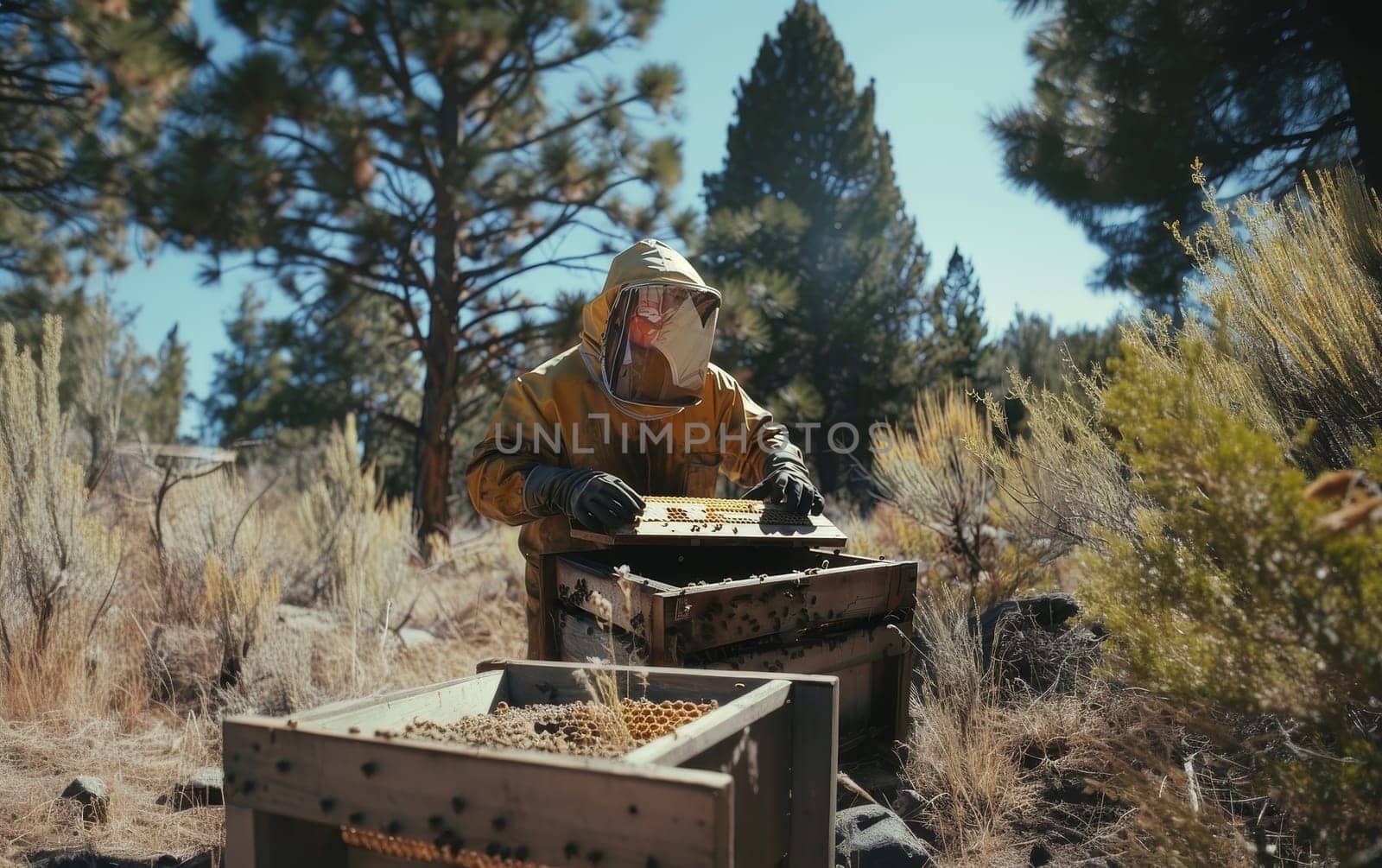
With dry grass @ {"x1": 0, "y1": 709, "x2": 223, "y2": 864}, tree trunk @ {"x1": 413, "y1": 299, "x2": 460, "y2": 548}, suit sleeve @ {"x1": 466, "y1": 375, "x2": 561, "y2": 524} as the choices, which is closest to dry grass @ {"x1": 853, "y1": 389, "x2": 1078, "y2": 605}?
suit sleeve @ {"x1": 466, "y1": 375, "x2": 561, "y2": 524}

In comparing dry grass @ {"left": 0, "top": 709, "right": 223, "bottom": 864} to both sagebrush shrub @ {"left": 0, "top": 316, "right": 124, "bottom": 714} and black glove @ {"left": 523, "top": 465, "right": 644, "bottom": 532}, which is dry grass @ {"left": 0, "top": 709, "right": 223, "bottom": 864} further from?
black glove @ {"left": 523, "top": 465, "right": 644, "bottom": 532}

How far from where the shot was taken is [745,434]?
399 centimetres

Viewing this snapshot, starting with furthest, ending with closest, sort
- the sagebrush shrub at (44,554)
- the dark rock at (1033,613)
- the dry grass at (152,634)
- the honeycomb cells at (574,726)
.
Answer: the dark rock at (1033,613), the sagebrush shrub at (44,554), the dry grass at (152,634), the honeycomb cells at (574,726)

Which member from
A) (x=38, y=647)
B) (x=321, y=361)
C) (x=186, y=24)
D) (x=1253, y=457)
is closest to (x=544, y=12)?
(x=186, y=24)

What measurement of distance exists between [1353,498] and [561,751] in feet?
5.77

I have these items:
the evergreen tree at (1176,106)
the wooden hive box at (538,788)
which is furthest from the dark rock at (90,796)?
the evergreen tree at (1176,106)

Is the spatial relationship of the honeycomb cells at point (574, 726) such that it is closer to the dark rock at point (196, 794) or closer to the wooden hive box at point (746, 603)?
the wooden hive box at point (746, 603)

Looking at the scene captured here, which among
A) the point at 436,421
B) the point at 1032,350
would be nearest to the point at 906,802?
the point at 436,421

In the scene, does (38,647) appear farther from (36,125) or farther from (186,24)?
(36,125)

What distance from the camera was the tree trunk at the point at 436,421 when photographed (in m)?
10.8

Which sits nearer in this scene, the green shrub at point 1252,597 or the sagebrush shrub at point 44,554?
the green shrub at point 1252,597

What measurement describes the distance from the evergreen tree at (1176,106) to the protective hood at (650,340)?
610cm

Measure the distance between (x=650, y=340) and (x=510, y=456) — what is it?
76 centimetres

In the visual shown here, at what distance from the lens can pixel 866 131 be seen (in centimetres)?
2070
